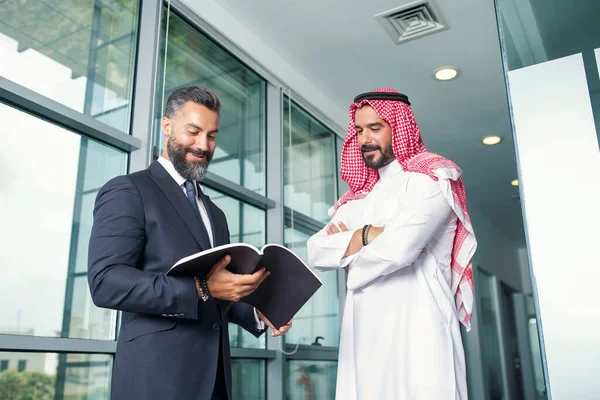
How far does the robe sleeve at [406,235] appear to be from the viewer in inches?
70.5

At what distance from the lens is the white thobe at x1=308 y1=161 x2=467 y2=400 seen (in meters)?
1.76

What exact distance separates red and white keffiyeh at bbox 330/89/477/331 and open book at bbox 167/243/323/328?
25.2 inches

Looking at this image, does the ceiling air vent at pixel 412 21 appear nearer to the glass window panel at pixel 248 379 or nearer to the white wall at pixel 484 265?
the glass window panel at pixel 248 379

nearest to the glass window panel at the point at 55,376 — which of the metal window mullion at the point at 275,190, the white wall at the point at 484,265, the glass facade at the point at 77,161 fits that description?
the glass facade at the point at 77,161

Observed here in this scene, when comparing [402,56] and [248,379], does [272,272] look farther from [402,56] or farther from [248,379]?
[402,56]

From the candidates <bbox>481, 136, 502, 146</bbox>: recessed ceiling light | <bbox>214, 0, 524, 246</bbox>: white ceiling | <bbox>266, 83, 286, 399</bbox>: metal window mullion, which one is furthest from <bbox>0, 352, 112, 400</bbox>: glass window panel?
<bbox>481, 136, 502, 146</bbox>: recessed ceiling light

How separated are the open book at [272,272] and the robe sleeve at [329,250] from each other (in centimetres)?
45

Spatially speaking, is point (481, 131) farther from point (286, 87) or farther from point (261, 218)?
point (261, 218)

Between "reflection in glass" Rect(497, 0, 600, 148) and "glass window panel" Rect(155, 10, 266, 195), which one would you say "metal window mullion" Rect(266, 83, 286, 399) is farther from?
"reflection in glass" Rect(497, 0, 600, 148)

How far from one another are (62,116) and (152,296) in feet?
3.57

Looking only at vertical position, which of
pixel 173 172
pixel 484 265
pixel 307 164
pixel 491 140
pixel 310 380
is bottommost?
pixel 310 380

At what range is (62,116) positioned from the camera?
205 cm

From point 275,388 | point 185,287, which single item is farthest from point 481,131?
point 185,287

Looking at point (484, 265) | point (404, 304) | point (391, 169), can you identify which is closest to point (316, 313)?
point (391, 169)
